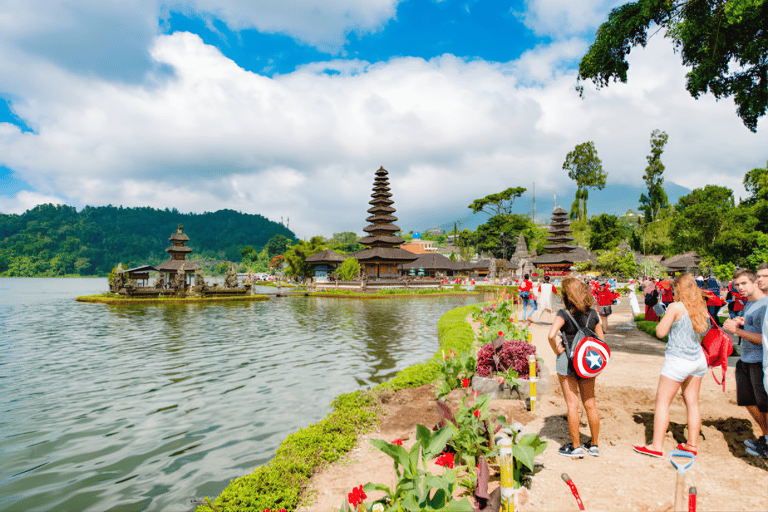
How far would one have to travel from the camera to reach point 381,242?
52.9m

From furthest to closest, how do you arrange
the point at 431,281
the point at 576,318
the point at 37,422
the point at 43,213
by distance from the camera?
the point at 43,213, the point at 431,281, the point at 37,422, the point at 576,318

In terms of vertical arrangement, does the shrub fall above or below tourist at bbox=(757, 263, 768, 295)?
below

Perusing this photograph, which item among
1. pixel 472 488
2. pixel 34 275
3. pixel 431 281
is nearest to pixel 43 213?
pixel 34 275

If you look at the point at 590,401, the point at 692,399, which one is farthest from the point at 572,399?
the point at 692,399

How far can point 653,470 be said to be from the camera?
Answer: 4184mm

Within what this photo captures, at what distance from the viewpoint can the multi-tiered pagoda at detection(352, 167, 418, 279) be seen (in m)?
50.4

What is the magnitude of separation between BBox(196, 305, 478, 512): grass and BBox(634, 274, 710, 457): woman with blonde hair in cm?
419

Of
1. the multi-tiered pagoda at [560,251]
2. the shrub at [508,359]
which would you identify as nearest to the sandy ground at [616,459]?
the shrub at [508,359]

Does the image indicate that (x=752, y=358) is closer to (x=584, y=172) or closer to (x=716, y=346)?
(x=716, y=346)

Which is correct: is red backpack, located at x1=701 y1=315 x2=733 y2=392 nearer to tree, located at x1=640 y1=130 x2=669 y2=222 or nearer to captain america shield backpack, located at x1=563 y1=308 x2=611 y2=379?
captain america shield backpack, located at x1=563 y1=308 x2=611 y2=379

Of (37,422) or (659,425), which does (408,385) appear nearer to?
(659,425)

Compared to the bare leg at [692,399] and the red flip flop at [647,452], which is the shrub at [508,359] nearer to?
the red flip flop at [647,452]

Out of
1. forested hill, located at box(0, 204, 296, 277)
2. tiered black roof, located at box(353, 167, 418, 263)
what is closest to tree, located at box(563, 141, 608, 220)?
tiered black roof, located at box(353, 167, 418, 263)

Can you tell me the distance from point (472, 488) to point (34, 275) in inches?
7393
